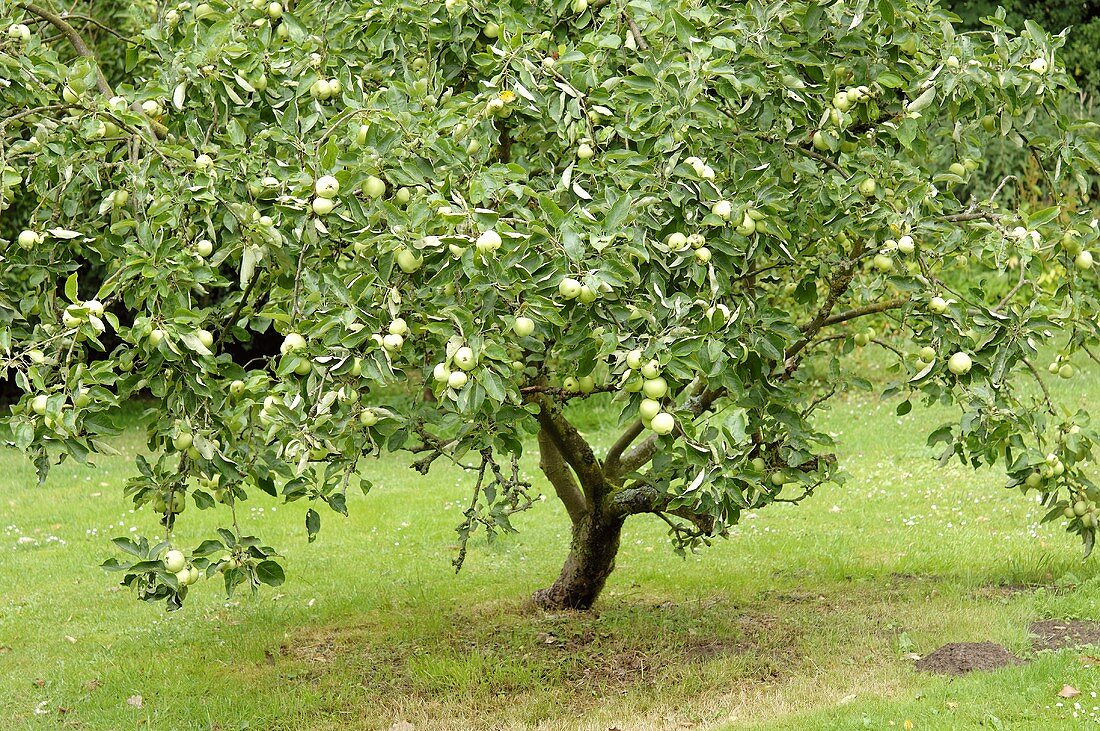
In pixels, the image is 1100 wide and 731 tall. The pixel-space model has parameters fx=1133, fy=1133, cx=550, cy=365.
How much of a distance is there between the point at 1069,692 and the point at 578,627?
213 centimetres

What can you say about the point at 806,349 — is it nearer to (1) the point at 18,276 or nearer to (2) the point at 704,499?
(2) the point at 704,499

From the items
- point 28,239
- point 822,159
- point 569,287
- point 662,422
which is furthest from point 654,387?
point 28,239

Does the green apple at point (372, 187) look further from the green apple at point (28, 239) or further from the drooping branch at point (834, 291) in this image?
the drooping branch at point (834, 291)

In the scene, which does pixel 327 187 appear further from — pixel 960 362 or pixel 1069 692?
pixel 1069 692

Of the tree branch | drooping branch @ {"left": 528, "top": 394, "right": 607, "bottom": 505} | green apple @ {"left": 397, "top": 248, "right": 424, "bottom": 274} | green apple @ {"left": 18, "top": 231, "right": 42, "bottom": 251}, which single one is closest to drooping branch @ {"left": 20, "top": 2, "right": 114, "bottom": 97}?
green apple @ {"left": 18, "top": 231, "right": 42, "bottom": 251}

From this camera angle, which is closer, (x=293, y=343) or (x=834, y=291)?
(x=293, y=343)

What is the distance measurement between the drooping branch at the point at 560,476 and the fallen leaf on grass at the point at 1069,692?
6.78 ft

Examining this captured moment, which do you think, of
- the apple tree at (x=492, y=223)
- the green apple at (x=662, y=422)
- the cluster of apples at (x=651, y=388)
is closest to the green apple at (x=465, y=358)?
the apple tree at (x=492, y=223)

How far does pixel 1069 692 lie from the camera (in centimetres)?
392

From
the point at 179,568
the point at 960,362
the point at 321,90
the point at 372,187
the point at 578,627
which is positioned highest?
the point at 321,90

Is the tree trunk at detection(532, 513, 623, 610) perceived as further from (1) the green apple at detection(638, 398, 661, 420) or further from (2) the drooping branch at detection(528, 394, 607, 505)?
(1) the green apple at detection(638, 398, 661, 420)

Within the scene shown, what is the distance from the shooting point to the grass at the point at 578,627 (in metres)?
4.27

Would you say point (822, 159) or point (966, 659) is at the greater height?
point (822, 159)

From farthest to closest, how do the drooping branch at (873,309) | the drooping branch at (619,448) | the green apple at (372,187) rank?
the drooping branch at (619,448) → the drooping branch at (873,309) → the green apple at (372,187)
